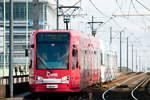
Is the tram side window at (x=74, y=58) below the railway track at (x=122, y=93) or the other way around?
the other way around

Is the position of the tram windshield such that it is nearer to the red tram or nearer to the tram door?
the red tram

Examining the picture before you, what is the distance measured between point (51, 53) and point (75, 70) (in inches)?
64.2

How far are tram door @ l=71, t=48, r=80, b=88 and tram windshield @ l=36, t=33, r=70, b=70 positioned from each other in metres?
0.50

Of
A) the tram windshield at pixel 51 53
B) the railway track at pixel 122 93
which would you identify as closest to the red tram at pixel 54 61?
the tram windshield at pixel 51 53

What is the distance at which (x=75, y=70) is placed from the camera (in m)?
27.1

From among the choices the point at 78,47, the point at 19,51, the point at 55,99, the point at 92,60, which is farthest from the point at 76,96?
the point at 19,51

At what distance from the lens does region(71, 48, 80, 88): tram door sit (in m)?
26.8

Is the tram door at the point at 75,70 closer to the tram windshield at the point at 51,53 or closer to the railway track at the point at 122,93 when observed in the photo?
the tram windshield at the point at 51,53

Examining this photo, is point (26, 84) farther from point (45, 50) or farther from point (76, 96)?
point (45, 50)

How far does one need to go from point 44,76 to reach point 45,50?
47.5 inches

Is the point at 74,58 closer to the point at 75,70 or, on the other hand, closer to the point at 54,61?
the point at 75,70

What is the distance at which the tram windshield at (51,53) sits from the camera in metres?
26.2

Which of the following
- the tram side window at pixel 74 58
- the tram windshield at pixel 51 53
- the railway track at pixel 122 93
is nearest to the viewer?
the tram windshield at pixel 51 53

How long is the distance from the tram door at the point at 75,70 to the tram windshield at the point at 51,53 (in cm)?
50
